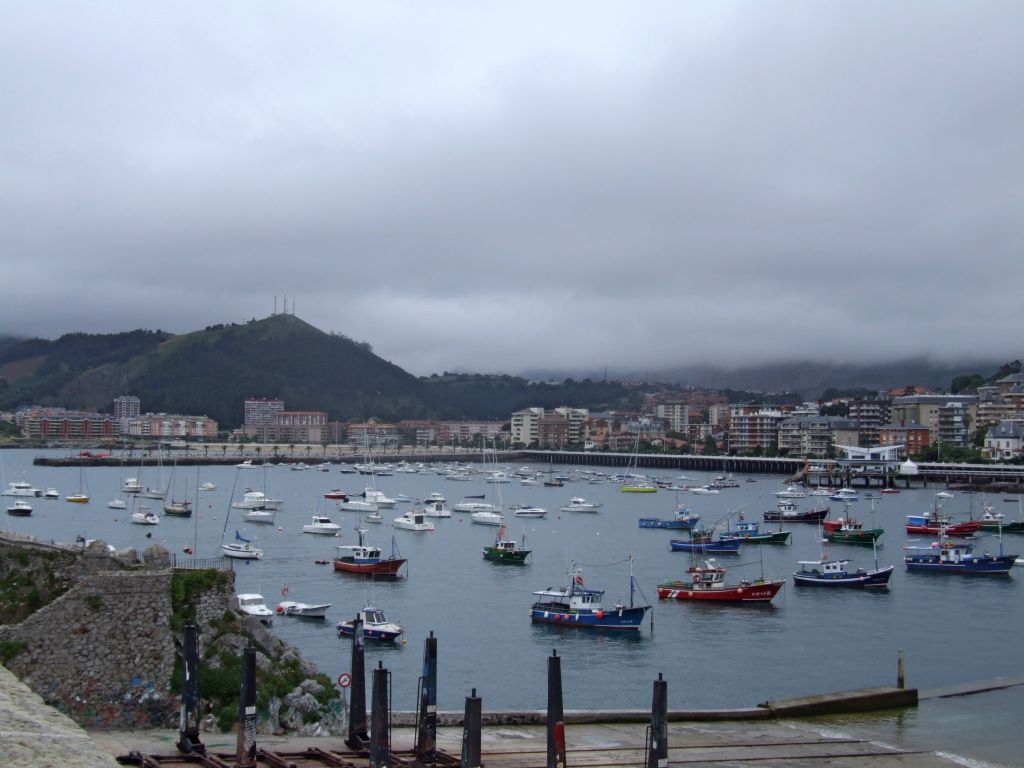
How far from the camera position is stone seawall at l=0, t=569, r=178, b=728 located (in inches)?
611

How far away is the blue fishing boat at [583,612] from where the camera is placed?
109 feet

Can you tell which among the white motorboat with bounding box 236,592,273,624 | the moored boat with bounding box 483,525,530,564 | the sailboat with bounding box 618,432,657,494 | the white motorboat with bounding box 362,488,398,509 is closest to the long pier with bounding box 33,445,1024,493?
the sailboat with bounding box 618,432,657,494

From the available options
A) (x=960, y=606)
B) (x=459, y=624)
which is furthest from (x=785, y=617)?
(x=459, y=624)

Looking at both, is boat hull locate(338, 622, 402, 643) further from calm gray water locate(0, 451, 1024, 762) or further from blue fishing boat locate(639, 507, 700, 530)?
blue fishing boat locate(639, 507, 700, 530)

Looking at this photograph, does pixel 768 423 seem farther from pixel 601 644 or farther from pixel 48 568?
pixel 48 568

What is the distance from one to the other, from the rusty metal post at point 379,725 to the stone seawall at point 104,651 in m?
4.56

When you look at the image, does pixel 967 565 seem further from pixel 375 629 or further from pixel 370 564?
pixel 375 629

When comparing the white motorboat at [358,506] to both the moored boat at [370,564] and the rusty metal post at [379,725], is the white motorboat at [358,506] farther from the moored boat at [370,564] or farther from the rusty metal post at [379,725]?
the rusty metal post at [379,725]

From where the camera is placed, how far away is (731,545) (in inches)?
2250

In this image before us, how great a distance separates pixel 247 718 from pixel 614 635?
2137 cm

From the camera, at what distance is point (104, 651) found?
15.9 metres

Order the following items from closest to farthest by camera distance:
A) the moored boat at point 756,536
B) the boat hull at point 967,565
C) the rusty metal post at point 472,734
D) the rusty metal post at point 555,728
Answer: the rusty metal post at point 472,734 → the rusty metal post at point 555,728 → the boat hull at point 967,565 → the moored boat at point 756,536

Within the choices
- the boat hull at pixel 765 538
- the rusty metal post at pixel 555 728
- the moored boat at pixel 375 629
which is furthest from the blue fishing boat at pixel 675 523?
the rusty metal post at pixel 555 728

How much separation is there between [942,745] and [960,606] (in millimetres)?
23775
